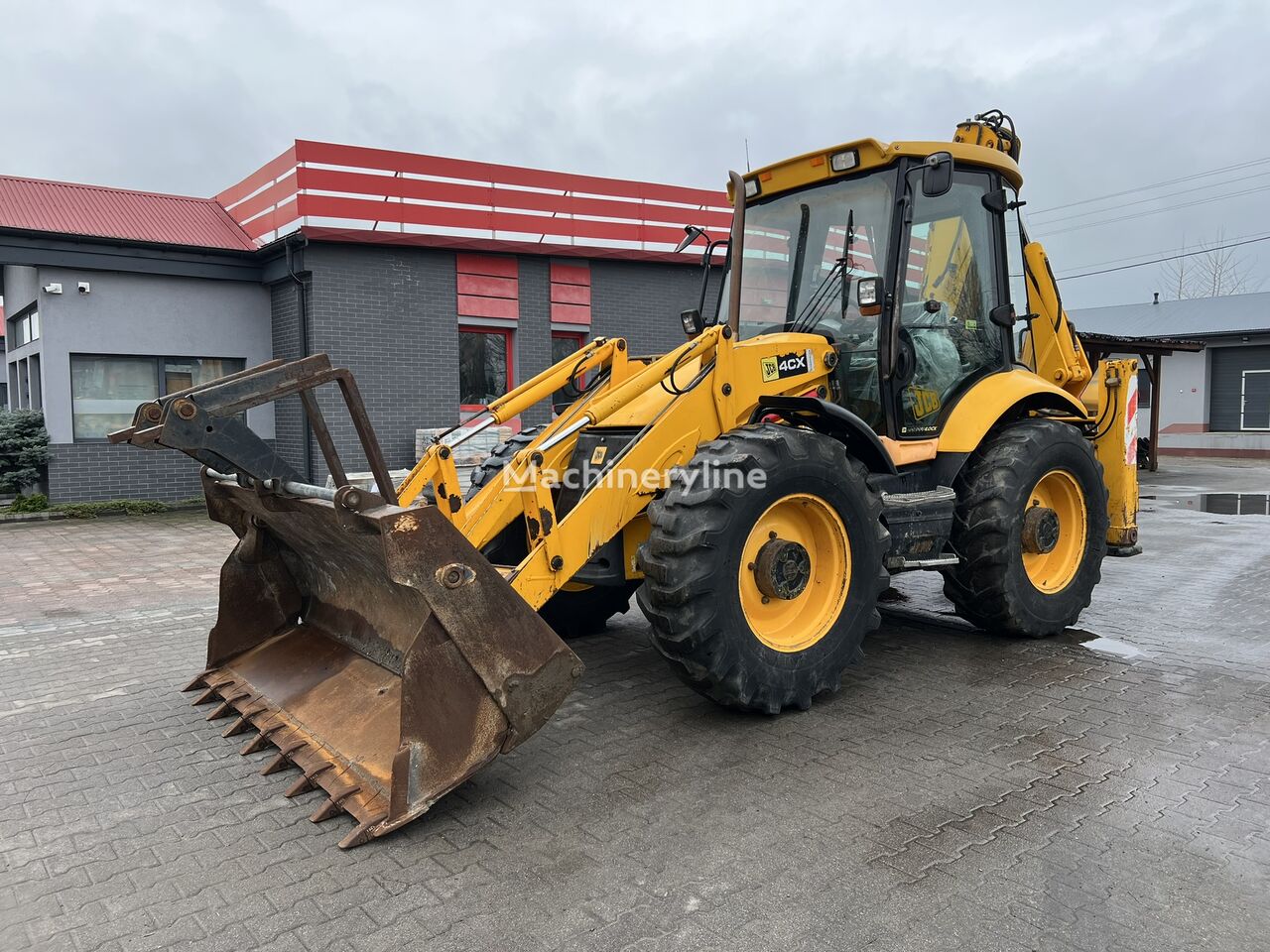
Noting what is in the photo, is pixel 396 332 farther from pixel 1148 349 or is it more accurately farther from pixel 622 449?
pixel 1148 349

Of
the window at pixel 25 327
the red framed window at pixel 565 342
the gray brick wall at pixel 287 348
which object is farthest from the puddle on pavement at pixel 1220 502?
the window at pixel 25 327

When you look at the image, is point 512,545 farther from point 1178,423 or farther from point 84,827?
point 1178,423

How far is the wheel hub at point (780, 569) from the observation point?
4309 mm

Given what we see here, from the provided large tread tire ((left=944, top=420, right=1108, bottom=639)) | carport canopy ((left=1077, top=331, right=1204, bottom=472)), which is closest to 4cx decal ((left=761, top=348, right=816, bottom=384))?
large tread tire ((left=944, top=420, right=1108, bottom=639))

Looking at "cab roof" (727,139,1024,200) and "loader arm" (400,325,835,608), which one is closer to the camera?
"loader arm" (400,325,835,608)

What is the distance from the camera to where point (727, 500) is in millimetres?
4031

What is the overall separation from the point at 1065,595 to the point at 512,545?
11.7ft

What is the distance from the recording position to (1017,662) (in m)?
5.39

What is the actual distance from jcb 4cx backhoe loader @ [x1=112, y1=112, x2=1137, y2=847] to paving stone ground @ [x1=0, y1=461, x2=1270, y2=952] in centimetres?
28

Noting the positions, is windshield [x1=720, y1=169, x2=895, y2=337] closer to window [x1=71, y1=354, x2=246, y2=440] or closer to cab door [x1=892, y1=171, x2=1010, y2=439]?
cab door [x1=892, y1=171, x2=1010, y2=439]

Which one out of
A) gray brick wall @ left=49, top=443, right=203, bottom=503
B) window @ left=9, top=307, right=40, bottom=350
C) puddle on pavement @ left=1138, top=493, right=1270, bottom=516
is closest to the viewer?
gray brick wall @ left=49, top=443, right=203, bottom=503

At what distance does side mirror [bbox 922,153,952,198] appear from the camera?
4699mm

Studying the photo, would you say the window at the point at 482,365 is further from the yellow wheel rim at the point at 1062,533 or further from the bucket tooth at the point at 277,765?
the bucket tooth at the point at 277,765

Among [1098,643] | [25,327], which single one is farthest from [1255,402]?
[25,327]
